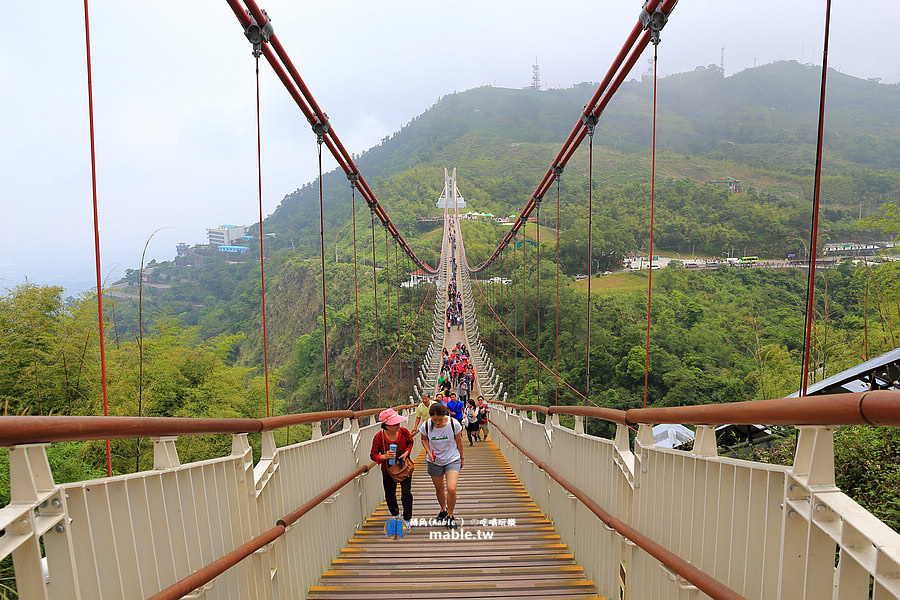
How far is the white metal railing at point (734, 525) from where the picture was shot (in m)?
0.96

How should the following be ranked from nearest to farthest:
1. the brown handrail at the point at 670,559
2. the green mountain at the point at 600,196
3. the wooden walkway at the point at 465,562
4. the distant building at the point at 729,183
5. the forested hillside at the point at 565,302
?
the brown handrail at the point at 670,559 → the wooden walkway at the point at 465,562 → the forested hillside at the point at 565,302 → the green mountain at the point at 600,196 → the distant building at the point at 729,183

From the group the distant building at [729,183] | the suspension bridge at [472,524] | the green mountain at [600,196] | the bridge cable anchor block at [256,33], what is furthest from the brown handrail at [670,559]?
the distant building at [729,183]

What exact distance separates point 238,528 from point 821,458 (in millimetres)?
1702

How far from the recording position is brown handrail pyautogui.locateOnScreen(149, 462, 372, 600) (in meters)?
1.35

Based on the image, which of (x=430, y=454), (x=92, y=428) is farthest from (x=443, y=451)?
(x=92, y=428)

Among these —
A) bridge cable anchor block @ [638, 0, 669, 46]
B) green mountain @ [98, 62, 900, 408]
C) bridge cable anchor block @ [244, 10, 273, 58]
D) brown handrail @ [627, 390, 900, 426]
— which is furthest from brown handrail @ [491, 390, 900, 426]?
green mountain @ [98, 62, 900, 408]

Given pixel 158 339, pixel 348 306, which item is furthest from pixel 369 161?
pixel 158 339

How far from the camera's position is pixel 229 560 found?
167cm

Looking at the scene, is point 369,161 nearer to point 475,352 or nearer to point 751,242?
point 751,242

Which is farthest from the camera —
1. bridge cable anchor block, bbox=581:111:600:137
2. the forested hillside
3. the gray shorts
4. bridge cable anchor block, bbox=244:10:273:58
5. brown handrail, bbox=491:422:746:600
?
the forested hillside

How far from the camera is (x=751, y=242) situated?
31703mm

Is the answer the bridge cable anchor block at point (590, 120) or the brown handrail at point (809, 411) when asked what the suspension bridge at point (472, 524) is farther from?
the bridge cable anchor block at point (590, 120)

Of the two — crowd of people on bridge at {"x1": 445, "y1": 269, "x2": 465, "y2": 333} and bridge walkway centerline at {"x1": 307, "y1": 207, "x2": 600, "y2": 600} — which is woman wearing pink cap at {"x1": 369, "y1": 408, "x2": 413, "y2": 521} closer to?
bridge walkway centerline at {"x1": 307, "y1": 207, "x2": 600, "y2": 600}

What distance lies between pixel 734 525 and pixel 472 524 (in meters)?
2.76
